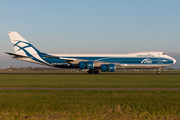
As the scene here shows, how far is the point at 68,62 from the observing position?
63844 mm

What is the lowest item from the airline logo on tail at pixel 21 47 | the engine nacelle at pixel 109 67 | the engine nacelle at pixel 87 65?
the engine nacelle at pixel 109 67

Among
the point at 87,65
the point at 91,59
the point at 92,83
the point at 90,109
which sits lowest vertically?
the point at 92,83

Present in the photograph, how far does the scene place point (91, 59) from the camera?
212ft

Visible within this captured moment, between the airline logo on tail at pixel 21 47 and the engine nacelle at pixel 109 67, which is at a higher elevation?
the airline logo on tail at pixel 21 47

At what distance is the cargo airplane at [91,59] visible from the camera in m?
62.6

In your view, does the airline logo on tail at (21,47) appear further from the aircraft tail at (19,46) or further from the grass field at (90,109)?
the grass field at (90,109)

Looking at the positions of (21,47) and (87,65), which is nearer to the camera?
(87,65)

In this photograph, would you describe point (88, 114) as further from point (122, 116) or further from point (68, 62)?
point (68, 62)

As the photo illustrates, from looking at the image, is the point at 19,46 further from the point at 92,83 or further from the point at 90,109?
the point at 90,109

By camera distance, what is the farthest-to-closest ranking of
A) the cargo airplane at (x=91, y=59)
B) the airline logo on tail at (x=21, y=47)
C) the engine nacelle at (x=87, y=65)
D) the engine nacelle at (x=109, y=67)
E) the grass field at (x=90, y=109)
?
1. the airline logo on tail at (x=21, y=47)
2. the cargo airplane at (x=91, y=59)
3. the engine nacelle at (x=87, y=65)
4. the engine nacelle at (x=109, y=67)
5. the grass field at (x=90, y=109)

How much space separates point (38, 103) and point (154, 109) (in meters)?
8.49

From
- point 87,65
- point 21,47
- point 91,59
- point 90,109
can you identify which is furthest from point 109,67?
point 90,109

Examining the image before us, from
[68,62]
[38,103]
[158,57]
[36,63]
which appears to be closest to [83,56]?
[68,62]

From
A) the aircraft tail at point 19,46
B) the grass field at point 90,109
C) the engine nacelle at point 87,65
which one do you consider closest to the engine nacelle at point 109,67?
the engine nacelle at point 87,65
